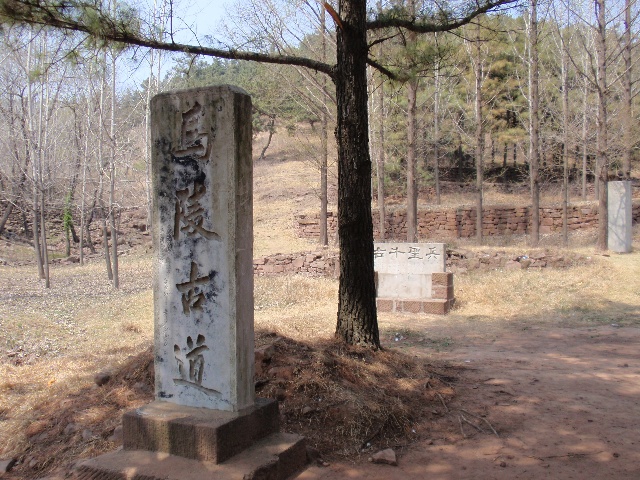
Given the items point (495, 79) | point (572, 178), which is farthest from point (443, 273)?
point (572, 178)

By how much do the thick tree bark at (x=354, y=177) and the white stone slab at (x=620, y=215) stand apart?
38.6 feet

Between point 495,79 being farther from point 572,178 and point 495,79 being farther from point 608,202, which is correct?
point 608,202

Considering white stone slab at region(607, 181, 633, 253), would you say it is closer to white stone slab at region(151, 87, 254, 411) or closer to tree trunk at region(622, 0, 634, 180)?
tree trunk at region(622, 0, 634, 180)

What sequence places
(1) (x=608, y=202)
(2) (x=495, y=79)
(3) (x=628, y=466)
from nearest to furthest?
1. (3) (x=628, y=466)
2. (1) (x=608, y=202)
3. (2) (x=495, y=79)

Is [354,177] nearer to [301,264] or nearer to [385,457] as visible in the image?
[385,457]

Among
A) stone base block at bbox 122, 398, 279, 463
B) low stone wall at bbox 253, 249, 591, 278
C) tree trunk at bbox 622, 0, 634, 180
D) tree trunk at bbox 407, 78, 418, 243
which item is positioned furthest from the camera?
tree trunk at bbox 622, 0, 634, 180

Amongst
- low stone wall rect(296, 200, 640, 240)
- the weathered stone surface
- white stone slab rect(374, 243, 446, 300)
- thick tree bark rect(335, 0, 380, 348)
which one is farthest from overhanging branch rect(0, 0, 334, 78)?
low stone wall rect(296, 200, 640, 240)

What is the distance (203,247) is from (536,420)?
299 centimetres

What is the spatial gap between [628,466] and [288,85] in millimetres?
13720

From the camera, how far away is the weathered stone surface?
13.0 feet

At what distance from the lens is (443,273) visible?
10820 millimetres

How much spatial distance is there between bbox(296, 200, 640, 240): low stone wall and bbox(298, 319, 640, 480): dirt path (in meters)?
15.4

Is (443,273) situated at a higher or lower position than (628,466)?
higher

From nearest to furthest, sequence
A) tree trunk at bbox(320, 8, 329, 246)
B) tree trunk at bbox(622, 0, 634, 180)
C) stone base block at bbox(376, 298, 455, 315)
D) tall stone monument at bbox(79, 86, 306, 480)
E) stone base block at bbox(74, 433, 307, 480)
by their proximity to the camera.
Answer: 1. stone base block at bbox(74, 433, 307, 480)
2. tall stone monument at bbox(79, 86, 306, 480)
3. stone base block at bbox(376, 298, 455, 315)
4. tree trunk at bbox(320, 8, 329, 246)
5. tree trunk at bbox(622, 0, 634, 180)
